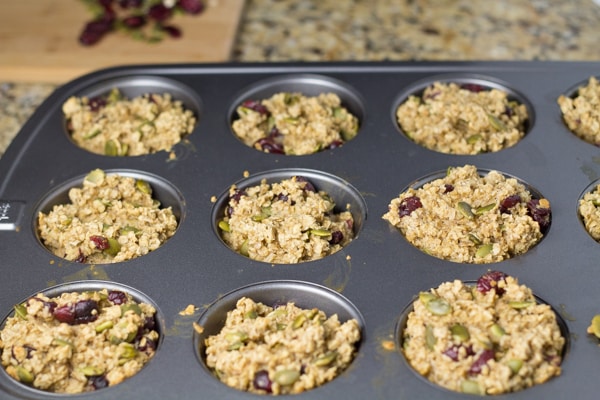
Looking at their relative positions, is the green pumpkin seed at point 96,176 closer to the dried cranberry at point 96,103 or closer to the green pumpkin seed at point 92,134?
the green pumpkin seed at point 92,134

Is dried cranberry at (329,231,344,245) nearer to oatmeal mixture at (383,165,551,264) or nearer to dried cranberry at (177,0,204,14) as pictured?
oatmeal mixture at (383,165,551,264)

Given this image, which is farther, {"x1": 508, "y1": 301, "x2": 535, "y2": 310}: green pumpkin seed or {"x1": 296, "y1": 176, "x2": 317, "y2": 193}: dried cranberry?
{"x1": 296, "y1": 176, "x2": 317, "y2": 193}: dried cranberry

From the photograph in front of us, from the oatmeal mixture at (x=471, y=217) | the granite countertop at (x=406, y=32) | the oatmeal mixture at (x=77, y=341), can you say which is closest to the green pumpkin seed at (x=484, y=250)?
the oatmeal mixture at (x=471, y=217)

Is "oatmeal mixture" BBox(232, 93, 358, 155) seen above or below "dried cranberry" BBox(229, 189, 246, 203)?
above

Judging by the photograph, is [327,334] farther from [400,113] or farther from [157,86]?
[157,86]

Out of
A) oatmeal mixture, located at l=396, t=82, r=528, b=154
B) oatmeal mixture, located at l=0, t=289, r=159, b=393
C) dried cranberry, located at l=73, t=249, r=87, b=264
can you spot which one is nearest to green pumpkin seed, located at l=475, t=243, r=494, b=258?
oatmeal mixture, located at l=396, t=82, r=528, b=154

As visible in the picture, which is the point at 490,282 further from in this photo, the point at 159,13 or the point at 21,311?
the point at 159,13
